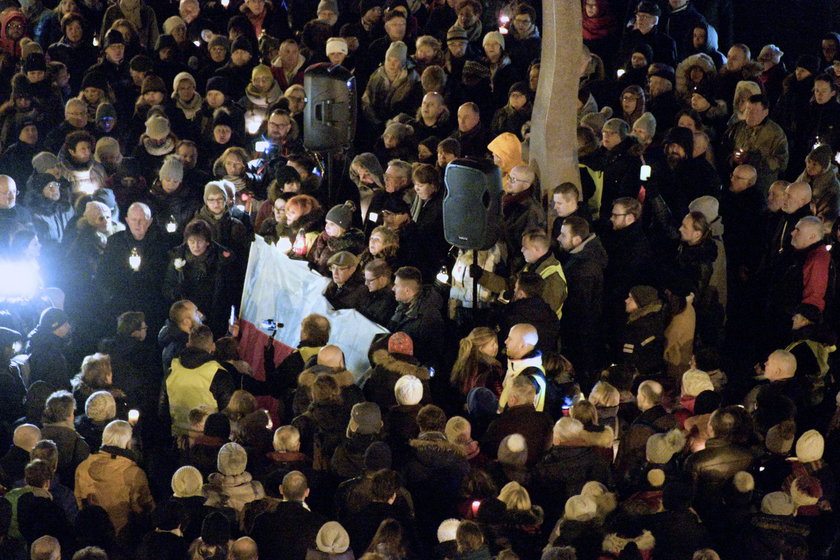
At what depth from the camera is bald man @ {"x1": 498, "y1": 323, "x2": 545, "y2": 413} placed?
26.6 feet

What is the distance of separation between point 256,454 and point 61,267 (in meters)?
3.97

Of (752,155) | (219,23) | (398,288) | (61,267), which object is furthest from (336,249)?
(219,23)

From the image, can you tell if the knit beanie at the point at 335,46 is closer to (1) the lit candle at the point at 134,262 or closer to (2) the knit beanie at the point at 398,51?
(2) the knit beanie at the point at 398,51

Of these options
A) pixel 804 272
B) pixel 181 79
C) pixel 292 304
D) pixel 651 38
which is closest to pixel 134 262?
pixel 292 304

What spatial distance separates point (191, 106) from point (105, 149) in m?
1.37

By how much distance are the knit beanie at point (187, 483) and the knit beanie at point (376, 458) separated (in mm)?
967

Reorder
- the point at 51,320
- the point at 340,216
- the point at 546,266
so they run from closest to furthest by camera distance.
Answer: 1. the point at 51,320
2. the point at 546,266
3. the point at 340,216

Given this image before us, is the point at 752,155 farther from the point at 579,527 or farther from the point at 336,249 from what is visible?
the point at 579,527

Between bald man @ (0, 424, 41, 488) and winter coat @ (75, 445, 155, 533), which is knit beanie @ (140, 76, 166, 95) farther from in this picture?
winter coat @ (75, 445, 155, 533)

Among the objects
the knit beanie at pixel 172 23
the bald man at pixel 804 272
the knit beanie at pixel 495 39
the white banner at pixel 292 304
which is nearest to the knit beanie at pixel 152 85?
the knit beanie at pixel 172 23

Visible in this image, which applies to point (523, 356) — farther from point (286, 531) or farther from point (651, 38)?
point (651, 38)

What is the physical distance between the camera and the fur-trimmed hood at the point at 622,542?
246 inches

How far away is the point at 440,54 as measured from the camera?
1294 cm

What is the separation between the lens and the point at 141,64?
13.7m
